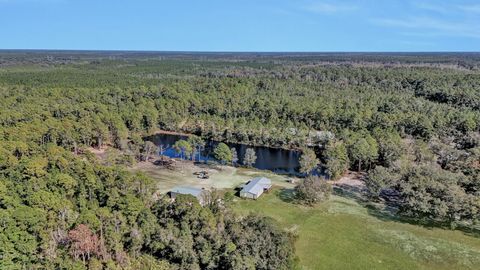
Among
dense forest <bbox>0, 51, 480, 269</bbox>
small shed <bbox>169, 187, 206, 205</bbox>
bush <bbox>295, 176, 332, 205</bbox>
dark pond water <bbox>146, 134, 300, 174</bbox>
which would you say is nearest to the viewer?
dense forest <bbox>0, 51, 480, 269</bbox>

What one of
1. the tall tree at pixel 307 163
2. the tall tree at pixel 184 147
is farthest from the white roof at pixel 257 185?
the tall tree at pixel 184 147

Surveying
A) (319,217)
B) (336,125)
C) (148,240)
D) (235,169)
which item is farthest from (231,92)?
(148,240)

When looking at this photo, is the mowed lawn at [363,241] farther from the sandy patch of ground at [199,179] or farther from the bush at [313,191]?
the sandy patch of ground at [199,179]

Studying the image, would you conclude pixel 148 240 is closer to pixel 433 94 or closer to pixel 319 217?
pixel 319 217

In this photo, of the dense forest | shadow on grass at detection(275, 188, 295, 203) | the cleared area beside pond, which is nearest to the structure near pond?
shadow on grass at detection(275, 188, 295, 203)

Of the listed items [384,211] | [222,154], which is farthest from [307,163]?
[384,211]

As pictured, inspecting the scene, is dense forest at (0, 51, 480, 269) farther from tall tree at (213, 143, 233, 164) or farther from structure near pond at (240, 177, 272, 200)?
tall tree at (213, 143, 233, 164)
